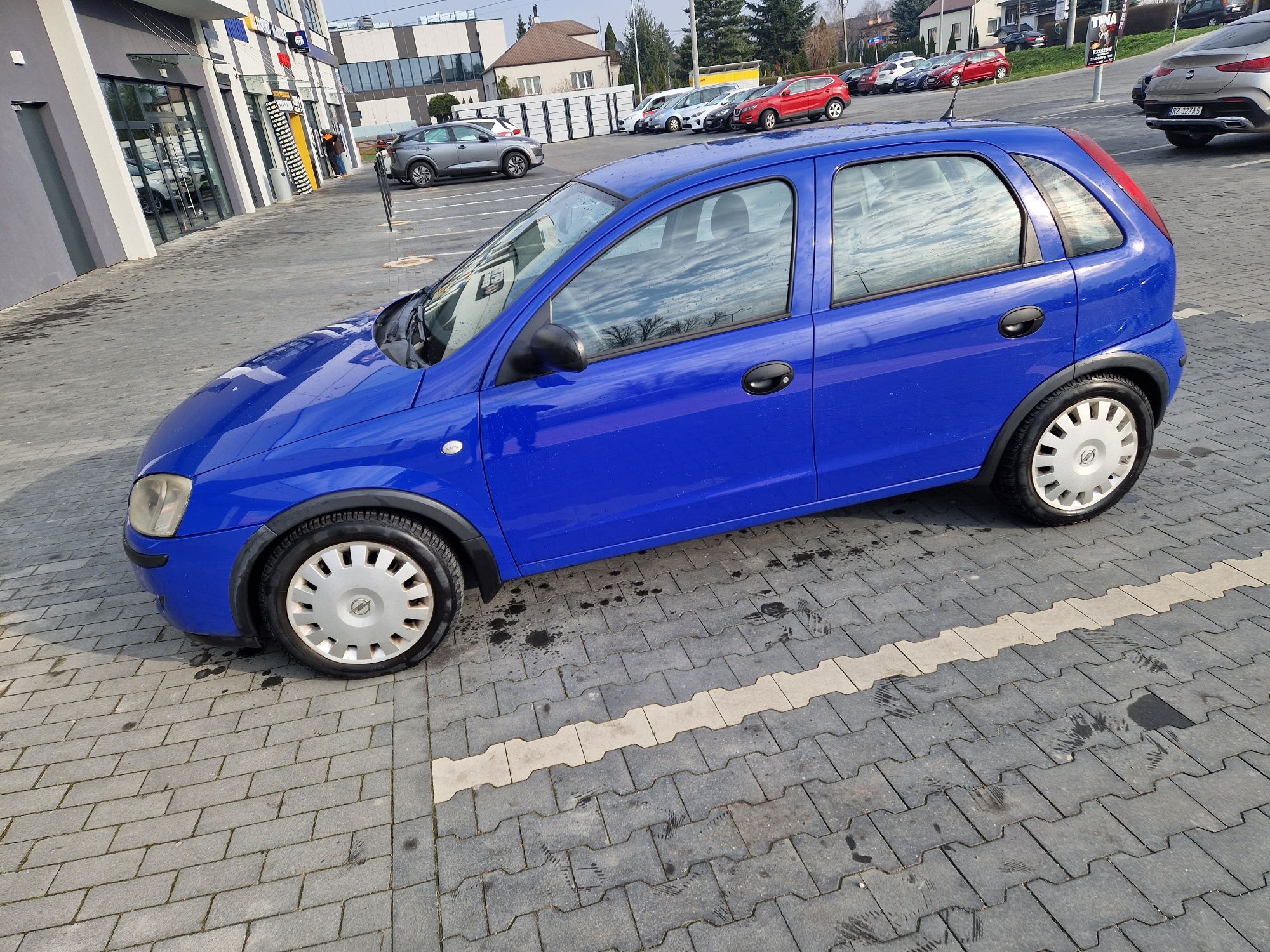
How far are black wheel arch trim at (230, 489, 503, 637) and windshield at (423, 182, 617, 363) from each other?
1.85ft

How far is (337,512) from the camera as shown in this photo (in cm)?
310

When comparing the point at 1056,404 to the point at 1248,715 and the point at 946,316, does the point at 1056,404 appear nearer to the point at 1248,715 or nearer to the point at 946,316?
the point at 946,316

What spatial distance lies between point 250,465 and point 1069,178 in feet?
11.2

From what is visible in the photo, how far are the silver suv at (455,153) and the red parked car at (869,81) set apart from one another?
2373 cm

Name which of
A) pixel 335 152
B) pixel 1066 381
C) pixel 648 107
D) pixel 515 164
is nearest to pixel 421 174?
pixel 515 164

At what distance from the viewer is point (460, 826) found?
2635mm

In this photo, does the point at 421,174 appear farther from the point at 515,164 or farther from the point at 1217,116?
the point at 1217,116

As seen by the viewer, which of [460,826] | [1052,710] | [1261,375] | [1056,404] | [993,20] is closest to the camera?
[460,826]

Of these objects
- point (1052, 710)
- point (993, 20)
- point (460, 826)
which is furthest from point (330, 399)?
point (993, 20)

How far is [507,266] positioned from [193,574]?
1721 mm

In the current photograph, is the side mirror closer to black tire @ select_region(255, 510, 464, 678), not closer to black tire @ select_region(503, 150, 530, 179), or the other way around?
black tire @ select_region(255, 510, 464, 678)

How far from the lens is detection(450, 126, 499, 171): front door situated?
2478 cm

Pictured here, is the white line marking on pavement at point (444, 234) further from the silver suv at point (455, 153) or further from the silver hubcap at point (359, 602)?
the silver hubcap at point (359, 602)

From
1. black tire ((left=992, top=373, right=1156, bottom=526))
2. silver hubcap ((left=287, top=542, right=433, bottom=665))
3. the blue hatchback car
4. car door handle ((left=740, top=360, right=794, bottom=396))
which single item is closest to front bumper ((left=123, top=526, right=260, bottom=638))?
the blue hatchback car
